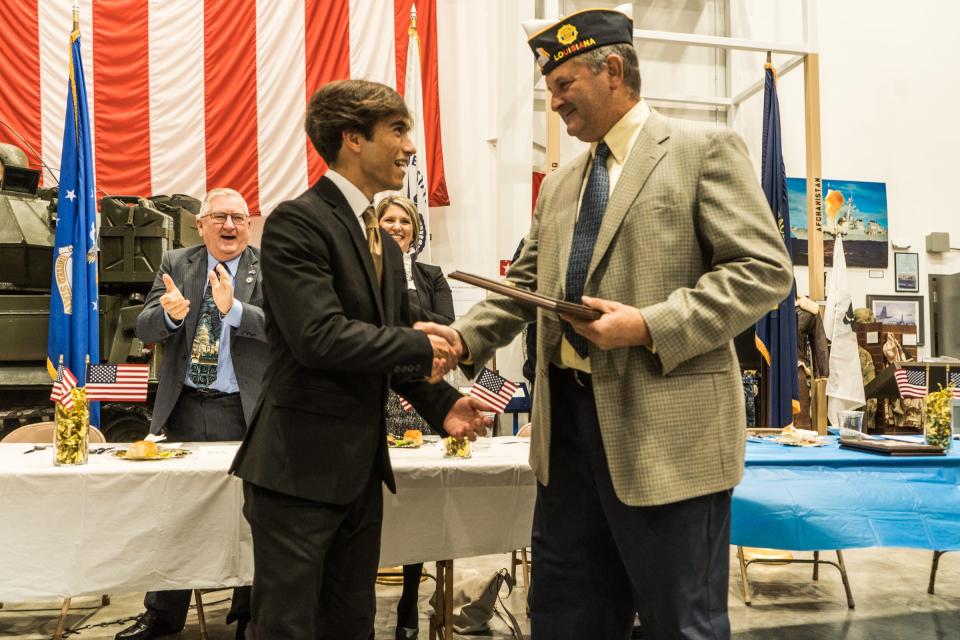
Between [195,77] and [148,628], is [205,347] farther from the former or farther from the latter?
[195,77]

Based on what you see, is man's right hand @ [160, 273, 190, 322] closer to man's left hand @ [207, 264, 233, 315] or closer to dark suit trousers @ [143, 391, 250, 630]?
man's left hand @ [207, 264, 233, 315]

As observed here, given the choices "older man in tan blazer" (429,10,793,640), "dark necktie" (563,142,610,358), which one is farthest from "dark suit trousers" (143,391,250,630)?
"dark necktie" (563,142,610,358)

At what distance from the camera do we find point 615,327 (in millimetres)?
1437

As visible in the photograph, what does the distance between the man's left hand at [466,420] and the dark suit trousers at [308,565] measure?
28 cm

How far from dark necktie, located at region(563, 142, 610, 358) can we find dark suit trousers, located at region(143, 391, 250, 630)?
1.98 m

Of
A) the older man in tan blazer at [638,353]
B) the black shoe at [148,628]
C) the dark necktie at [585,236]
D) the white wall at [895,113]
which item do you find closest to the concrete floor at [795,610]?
the black shoe at [148,628]

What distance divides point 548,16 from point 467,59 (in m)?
1.01

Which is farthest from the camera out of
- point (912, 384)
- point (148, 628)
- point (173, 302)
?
point (912, 384)

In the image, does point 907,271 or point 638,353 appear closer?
point 638,353

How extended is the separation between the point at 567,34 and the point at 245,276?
209cm

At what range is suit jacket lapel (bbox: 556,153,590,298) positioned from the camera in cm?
170

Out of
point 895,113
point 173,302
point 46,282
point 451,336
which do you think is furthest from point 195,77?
point 895,113

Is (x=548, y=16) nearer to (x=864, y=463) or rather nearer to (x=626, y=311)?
(x=864, y=463)

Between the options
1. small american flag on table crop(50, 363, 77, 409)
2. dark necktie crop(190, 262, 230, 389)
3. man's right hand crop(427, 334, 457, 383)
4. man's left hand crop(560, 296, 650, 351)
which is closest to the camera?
man's left hand crop(560, 296, 650, 351)
